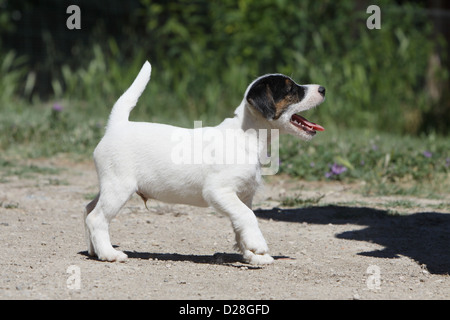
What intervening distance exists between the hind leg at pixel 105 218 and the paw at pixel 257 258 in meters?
0.73

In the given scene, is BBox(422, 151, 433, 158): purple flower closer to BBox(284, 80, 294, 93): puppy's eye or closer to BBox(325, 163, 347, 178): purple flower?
BBox(325, 163, 347, 178): purple flower

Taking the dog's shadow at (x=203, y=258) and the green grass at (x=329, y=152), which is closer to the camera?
the dog's shadow at (x=203, y=258)

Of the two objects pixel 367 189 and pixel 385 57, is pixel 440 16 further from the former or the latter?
pixel 367 189

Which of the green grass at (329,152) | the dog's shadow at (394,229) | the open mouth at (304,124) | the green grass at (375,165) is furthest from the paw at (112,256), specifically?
the green grass at (375,165)

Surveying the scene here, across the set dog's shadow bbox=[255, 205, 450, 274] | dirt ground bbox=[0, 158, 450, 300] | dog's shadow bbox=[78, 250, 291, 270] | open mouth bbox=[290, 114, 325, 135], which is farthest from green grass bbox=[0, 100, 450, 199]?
open mouth bbox=[290, 114, 325, 135]

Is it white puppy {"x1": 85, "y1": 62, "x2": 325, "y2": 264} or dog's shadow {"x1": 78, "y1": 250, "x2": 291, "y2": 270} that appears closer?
white puppy {"x1": 85, "y1": 62, "x2": 325, "y2": 264}

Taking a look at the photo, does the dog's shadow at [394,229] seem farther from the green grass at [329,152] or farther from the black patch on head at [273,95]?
the black patch on head at [273,95]

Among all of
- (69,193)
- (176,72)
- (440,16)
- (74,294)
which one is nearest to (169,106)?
(176,72)

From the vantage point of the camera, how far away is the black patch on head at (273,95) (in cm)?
443

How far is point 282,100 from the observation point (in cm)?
450

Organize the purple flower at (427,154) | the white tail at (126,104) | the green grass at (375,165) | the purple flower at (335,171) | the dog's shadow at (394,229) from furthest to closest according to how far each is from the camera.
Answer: the purple flower at (427,154) < the purple flower at (335,171) < the green grass at (375,165) < the dog's shadow at (394,229) < the white tail at (126,104)

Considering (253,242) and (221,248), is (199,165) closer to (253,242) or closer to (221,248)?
(253,242)

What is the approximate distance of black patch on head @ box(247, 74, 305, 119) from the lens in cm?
443

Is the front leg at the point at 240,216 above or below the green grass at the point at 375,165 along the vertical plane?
above
